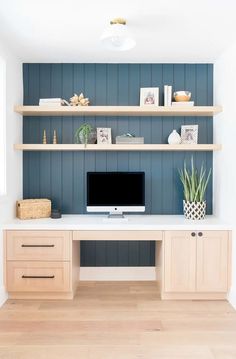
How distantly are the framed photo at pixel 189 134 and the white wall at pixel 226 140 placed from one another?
0.72ft

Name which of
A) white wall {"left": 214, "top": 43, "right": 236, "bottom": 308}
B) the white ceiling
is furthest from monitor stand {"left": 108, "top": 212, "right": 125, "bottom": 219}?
the white ceiling

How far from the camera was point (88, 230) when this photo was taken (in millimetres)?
3416

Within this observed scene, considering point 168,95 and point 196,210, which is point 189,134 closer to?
point 168,95

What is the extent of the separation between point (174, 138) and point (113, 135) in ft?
2.18

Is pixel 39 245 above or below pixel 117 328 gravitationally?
above

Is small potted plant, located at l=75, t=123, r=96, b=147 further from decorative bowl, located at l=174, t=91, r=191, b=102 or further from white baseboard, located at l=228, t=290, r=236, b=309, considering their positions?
white baseboard, located at l=228, t=290, r=236, b=309

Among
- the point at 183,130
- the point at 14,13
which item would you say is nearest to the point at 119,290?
the point at 183,130

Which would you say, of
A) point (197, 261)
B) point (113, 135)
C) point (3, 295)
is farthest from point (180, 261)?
point (3, 295)

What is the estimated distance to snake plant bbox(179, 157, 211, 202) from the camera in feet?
12.2

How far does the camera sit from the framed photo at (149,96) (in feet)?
12.7

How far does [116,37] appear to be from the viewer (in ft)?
9.04

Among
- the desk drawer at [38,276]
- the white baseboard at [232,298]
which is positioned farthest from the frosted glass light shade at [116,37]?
the white baseboard at [232,298]

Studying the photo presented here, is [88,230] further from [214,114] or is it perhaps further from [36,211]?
[214,114]

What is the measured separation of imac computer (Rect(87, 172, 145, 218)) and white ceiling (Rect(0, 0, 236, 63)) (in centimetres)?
122
